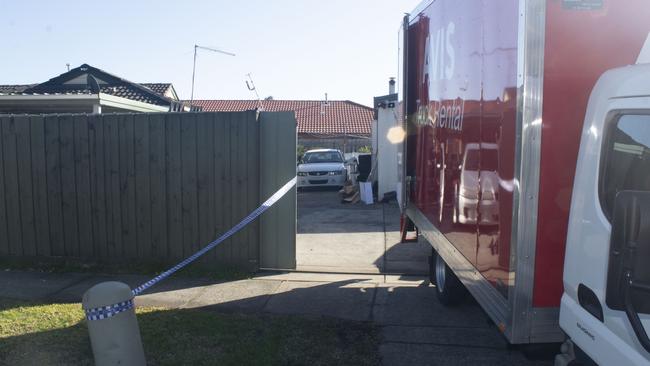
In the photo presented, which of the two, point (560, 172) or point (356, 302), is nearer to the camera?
point (560, 172)

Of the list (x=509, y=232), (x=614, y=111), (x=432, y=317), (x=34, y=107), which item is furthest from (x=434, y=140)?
(x=34, y=107)

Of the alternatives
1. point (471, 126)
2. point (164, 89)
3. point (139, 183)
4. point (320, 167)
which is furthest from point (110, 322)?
point (164, 89)

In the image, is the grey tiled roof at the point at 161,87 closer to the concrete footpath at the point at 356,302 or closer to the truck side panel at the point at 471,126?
the concrete footpath at the point at 356,302

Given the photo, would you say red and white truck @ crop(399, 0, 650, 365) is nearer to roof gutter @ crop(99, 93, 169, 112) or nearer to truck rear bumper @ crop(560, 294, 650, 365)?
truck rear bumper @ crop(560, 294, 650, 365)

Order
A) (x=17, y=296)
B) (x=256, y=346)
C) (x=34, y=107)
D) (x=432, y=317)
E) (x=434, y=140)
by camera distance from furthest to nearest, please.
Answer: (x=34, y=107) → (x=17, y=296) → (x=432, y=317) → (x=434, y=140) → (x=256, y=346)

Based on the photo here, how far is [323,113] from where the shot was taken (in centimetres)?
3656

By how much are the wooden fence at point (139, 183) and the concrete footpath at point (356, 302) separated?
1.70 feet

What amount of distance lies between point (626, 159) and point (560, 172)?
1.68 ft

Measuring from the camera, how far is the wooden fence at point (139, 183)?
7.18 metres

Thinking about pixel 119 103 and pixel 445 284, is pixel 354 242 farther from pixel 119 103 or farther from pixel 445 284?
pixel 119 103

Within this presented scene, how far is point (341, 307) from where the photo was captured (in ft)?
19.4

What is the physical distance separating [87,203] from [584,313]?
6.65 metres

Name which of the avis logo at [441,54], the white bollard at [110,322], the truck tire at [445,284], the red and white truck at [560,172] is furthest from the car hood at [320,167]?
the white bollard at [110,322]

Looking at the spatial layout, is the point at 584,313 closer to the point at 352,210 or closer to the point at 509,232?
the point at 509,232
